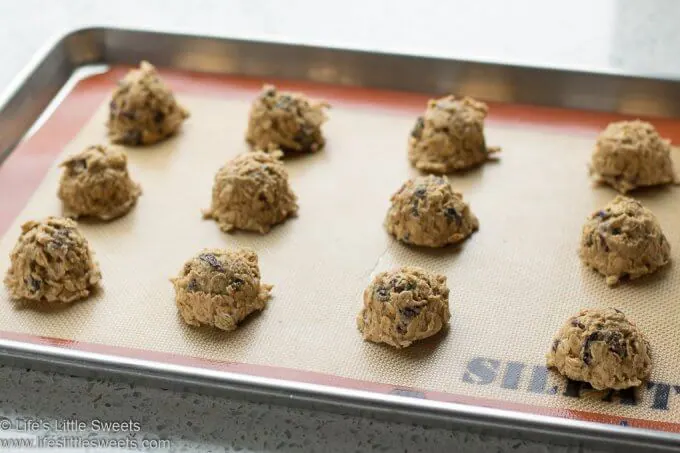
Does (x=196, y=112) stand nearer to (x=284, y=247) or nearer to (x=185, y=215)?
(x=185, y=215)

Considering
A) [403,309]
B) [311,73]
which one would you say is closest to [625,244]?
[403,309]

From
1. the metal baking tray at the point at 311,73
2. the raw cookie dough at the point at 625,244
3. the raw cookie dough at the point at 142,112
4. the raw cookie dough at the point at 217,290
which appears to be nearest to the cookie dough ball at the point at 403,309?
the raw cookie dough at the point at 217,290

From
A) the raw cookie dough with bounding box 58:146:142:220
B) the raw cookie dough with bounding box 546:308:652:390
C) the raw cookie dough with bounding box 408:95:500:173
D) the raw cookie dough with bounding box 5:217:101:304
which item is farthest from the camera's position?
the raw cookie dough with bounding box 408:95:500:173

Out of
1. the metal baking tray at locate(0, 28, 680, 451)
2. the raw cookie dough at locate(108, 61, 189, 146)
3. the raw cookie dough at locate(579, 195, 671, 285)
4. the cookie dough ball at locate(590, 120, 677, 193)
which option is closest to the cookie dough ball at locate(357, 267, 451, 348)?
the raw cookie dough at locate(579, 195, 671, 285)

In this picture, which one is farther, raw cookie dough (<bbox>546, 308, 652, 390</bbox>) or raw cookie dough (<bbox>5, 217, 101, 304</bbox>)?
raw cookie dough (<bbox>5, 217, 101, 304</bbox>)

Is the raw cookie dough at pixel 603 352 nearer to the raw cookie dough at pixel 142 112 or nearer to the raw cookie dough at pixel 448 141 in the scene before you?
the raw cookie dough at pixel 448 141

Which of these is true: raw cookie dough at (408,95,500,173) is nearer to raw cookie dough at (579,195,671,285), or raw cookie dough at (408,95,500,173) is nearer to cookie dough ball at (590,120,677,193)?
cookie dough ball at (590,120,677,193)

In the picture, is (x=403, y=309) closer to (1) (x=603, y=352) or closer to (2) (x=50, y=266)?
(1) (x=603, y=352)
